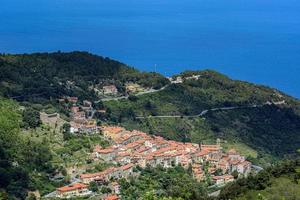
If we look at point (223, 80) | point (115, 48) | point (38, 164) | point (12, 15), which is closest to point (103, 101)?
point (223, 80)

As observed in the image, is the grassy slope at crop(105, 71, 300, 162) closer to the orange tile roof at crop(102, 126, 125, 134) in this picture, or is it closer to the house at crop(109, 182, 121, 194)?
the orange tile roof at crop(102, 126, 125, 134)

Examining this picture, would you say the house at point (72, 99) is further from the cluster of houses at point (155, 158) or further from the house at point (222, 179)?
the house at point (222, 179)

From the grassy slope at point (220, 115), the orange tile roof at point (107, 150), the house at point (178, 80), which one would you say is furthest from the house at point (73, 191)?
the house at point (178, 80)

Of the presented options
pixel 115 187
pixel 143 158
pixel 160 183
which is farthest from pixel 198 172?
pixel 115 187

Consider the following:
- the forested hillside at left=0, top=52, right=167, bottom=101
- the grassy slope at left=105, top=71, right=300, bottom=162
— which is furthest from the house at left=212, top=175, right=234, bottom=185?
the forested hillside at left=0, top=52, right=167, bottom=101

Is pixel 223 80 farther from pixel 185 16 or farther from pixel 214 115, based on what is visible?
pixel 185 16
